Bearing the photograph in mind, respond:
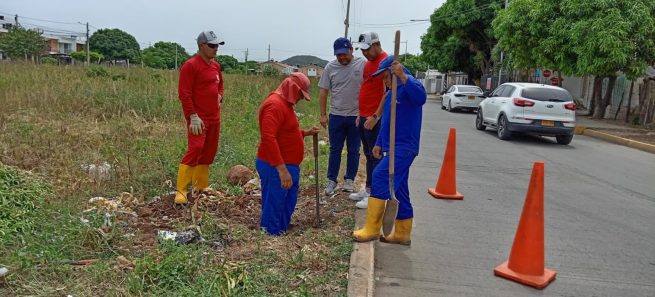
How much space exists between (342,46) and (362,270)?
2.59 m

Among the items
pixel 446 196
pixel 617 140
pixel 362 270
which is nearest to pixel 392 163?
pixel 362 270

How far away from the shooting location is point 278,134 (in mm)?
4309

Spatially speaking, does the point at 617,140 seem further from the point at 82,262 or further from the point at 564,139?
the point at 82,262

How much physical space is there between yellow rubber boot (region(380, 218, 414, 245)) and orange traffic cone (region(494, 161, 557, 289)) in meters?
0.85

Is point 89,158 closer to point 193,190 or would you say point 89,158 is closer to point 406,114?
point 193,190

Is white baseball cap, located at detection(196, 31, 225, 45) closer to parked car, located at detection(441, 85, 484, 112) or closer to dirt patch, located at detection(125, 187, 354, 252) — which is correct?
dirt patch, located at detection(125, 187, 354, 252)

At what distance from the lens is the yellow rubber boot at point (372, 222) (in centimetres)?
412

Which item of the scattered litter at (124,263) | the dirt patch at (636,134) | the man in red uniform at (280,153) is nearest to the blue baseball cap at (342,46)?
the man in red uniform at (280,153)

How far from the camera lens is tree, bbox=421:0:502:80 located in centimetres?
3309

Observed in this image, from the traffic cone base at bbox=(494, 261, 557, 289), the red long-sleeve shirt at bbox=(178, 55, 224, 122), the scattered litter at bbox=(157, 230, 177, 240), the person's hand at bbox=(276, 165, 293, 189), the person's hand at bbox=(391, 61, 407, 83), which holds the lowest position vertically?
the traffic cone base at bbox=(494, 261, 557, 289)

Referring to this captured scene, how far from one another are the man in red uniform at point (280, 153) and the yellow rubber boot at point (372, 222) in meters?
0.67

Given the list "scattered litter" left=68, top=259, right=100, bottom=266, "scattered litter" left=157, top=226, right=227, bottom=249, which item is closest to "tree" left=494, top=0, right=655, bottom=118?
"scattered litter" left=157, top=226, right=227, bottom=249

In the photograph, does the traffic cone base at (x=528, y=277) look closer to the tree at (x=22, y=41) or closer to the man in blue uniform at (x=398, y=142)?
the man in blue uniform at (x=398, y=142)

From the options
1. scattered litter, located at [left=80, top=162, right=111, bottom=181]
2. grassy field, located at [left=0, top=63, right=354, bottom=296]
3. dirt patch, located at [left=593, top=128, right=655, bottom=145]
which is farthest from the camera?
dirt patch, located at [left=593, top=128, right=655, bottom=145]
